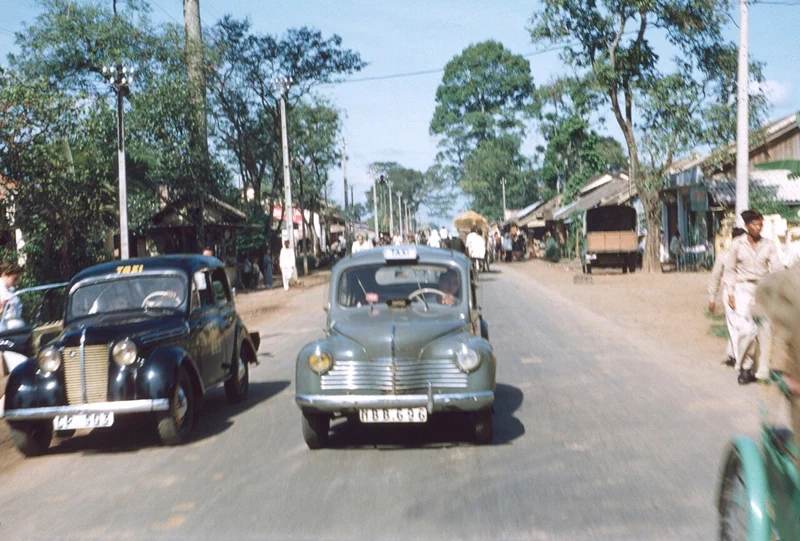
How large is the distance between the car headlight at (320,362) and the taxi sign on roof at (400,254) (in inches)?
61.3

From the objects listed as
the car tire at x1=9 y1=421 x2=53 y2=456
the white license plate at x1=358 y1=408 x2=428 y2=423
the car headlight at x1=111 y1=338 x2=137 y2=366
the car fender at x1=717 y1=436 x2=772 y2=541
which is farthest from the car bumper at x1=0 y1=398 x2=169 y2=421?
the car fender at x1=717 y1=436 x2=772 y2=541

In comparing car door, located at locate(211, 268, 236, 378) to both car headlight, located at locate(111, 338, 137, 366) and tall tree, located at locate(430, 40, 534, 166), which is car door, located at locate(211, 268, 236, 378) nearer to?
car headlight, located at locate(111, 338, 137, 366)

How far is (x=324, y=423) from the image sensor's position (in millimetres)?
8078

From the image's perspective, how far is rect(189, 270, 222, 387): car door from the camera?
948cm

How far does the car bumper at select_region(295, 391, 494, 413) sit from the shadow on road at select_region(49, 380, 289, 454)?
1.97 metres

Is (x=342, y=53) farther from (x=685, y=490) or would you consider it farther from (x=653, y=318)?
(x=685, y=490)

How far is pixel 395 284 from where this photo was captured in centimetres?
921

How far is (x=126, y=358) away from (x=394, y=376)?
250 centimetres

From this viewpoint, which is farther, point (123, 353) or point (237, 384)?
point (237, 384)

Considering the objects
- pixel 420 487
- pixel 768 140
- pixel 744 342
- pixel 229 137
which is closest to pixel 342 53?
pixel 229 137

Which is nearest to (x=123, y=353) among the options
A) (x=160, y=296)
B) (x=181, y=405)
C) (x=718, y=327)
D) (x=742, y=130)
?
(x=181, y=405)

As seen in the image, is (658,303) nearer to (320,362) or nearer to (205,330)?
(205,330)

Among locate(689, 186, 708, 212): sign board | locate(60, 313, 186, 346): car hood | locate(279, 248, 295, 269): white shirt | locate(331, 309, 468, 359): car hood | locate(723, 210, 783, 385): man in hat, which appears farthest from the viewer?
locate(689, 186, 708, 212): sign board

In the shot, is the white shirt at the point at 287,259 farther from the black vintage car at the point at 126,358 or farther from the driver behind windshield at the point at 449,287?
the driver behind windshield at the point at 449,287
